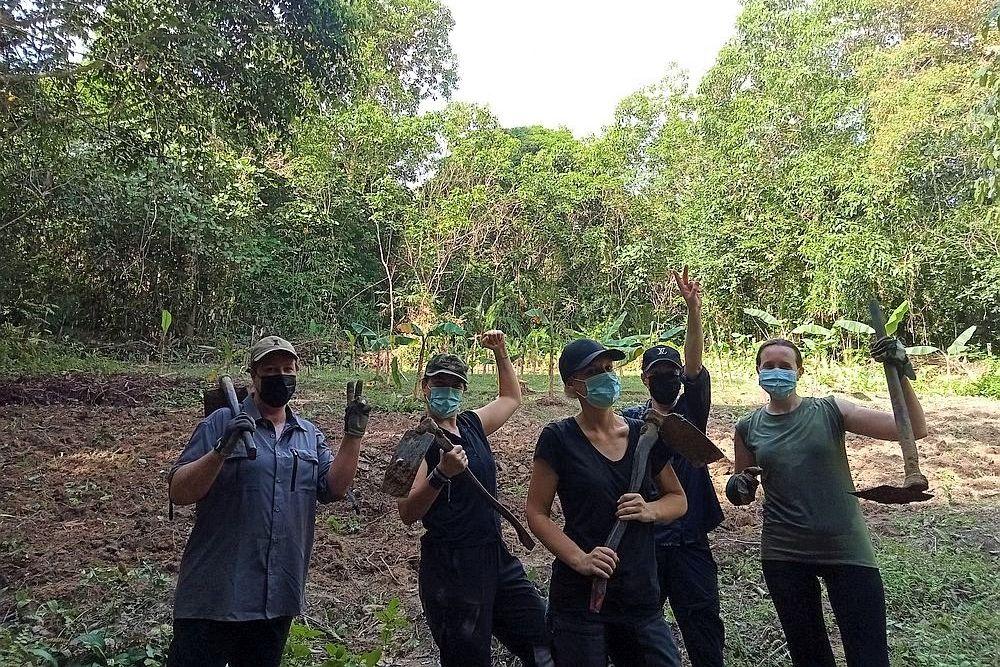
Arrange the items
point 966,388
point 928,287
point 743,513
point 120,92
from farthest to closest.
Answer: point 928,287
point 966,388
point 120,92
point 743,513

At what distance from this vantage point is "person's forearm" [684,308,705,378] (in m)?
2.90

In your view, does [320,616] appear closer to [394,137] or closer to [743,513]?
[743,513]

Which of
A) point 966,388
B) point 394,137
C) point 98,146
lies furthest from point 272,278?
point 966,388

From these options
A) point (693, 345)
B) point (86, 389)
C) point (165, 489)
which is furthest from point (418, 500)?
point (86, 389)

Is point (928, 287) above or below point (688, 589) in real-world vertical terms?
above

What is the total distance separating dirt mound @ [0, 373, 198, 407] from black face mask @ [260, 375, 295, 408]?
665 centimetres

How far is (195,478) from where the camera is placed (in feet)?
6.79

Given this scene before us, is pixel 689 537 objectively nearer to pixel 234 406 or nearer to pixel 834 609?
pixel 834 609

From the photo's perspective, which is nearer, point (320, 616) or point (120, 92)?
point (320, 616)

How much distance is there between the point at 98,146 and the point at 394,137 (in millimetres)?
7185

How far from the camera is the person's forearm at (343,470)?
237 centimetres

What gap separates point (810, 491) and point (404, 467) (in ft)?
4.46

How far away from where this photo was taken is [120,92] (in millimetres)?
7688

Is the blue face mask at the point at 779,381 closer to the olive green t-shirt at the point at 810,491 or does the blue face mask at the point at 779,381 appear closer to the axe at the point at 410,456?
the olive green t-shirt at the point at 810,491
